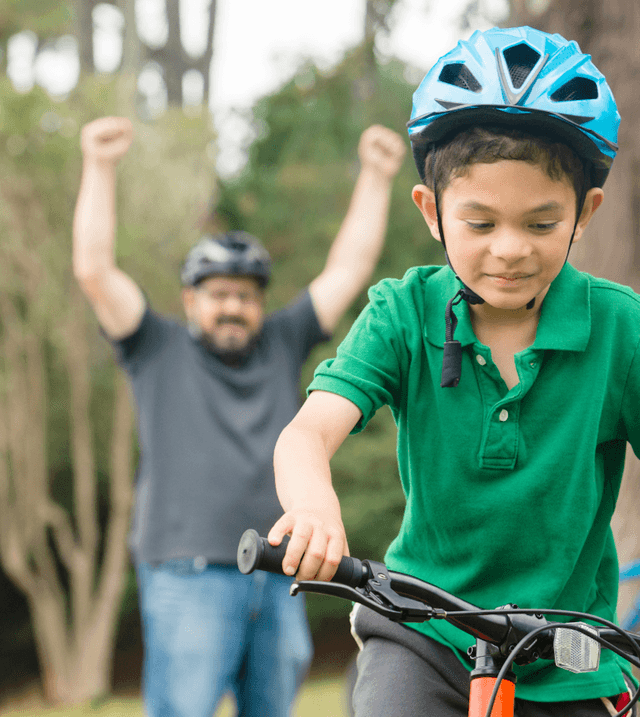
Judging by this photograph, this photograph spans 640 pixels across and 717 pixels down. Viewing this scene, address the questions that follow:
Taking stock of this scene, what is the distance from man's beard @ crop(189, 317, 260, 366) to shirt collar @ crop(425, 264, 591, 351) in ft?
8.06

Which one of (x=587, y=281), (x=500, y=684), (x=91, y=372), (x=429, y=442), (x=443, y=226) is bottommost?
(x=91, y=372)

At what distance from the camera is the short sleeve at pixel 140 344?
14.2 feet

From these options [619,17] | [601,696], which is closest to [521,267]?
[601,696]

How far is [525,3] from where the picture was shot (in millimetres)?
4867

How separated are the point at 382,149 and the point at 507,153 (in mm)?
3100

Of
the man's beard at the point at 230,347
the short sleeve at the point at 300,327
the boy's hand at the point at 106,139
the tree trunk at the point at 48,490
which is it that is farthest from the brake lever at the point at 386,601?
the tree trunk at the point at 48,490

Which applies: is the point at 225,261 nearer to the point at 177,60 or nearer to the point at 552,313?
the point at 552,313

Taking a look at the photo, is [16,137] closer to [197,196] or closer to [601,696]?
[197,196]

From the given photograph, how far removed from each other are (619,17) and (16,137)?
265 inches

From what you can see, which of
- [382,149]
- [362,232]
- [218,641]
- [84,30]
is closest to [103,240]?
[362,232]

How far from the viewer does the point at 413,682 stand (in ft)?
5.66

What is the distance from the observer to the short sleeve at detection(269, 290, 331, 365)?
4.58 metres

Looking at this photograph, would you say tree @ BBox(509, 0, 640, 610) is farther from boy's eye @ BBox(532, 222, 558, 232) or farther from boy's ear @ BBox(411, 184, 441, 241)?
boy's eye @ BBox(532, 222, 558, 232)

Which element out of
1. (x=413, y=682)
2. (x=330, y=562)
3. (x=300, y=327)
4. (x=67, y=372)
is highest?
(x=330, y=562)
